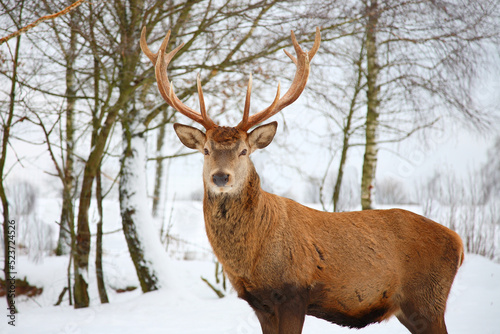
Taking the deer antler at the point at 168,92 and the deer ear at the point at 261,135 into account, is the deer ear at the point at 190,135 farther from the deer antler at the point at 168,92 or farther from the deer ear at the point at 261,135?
the deer ear at the point at 261,135

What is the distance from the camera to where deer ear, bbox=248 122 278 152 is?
12.3 feet

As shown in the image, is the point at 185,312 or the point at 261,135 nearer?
the point at 261,135

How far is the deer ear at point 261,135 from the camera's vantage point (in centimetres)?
375

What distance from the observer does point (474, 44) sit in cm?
685

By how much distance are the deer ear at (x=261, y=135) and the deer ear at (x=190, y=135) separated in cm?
43

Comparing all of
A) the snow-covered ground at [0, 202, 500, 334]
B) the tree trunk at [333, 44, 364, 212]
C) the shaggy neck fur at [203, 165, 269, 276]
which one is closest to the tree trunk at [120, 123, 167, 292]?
the snow-covered ground at [0, 202, 500, 334]

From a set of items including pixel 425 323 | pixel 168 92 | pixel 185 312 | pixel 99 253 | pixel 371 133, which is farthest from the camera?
pixel 371 133

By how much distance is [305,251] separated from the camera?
347cm

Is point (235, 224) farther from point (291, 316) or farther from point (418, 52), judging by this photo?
point (418, 52)

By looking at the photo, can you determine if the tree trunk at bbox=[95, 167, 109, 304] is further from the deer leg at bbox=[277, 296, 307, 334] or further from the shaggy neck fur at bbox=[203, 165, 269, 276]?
the deer leg at bbox=[277, 296, 307, 334]

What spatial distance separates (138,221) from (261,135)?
4084mm

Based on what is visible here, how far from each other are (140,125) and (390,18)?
174 inches

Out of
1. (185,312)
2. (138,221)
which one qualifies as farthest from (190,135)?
(138,221)

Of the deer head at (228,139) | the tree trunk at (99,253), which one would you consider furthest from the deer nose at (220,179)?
the tree trunk at (99,253)
